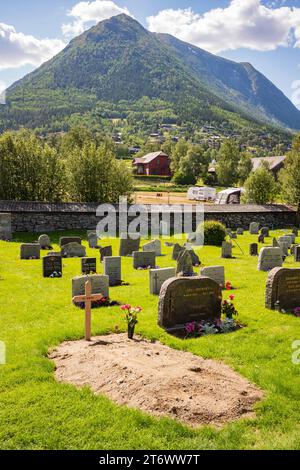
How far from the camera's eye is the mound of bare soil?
7137 millimetres

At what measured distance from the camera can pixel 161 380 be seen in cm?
787

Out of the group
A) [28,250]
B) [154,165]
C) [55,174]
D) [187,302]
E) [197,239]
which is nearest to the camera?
[187,302]

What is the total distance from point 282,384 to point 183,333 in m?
3.44

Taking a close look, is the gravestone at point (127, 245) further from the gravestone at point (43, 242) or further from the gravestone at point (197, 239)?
the gravestone at point (197, 239)

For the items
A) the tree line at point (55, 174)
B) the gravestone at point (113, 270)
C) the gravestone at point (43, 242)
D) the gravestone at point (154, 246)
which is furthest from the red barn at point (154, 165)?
the gravestone at point (113, 270)

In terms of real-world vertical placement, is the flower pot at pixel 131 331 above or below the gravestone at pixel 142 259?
below

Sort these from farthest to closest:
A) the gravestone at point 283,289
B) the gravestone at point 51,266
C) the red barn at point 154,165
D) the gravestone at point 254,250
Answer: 1. the red barn at point 154,165
2. the gravestone at point 254,250
3. the gravestone at point 51,266
4. the gravestone at point 283,289

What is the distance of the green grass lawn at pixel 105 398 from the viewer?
20.7 ft

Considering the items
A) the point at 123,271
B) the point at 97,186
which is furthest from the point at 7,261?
the point at 97,186

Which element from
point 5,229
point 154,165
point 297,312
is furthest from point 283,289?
point 154,165

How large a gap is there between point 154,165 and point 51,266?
96.1 m

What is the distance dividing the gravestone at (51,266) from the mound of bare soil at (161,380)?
8698 mm

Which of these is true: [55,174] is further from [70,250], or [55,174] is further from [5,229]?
[70,250]

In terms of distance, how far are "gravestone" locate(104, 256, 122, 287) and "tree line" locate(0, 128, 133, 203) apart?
26024 millimetres
